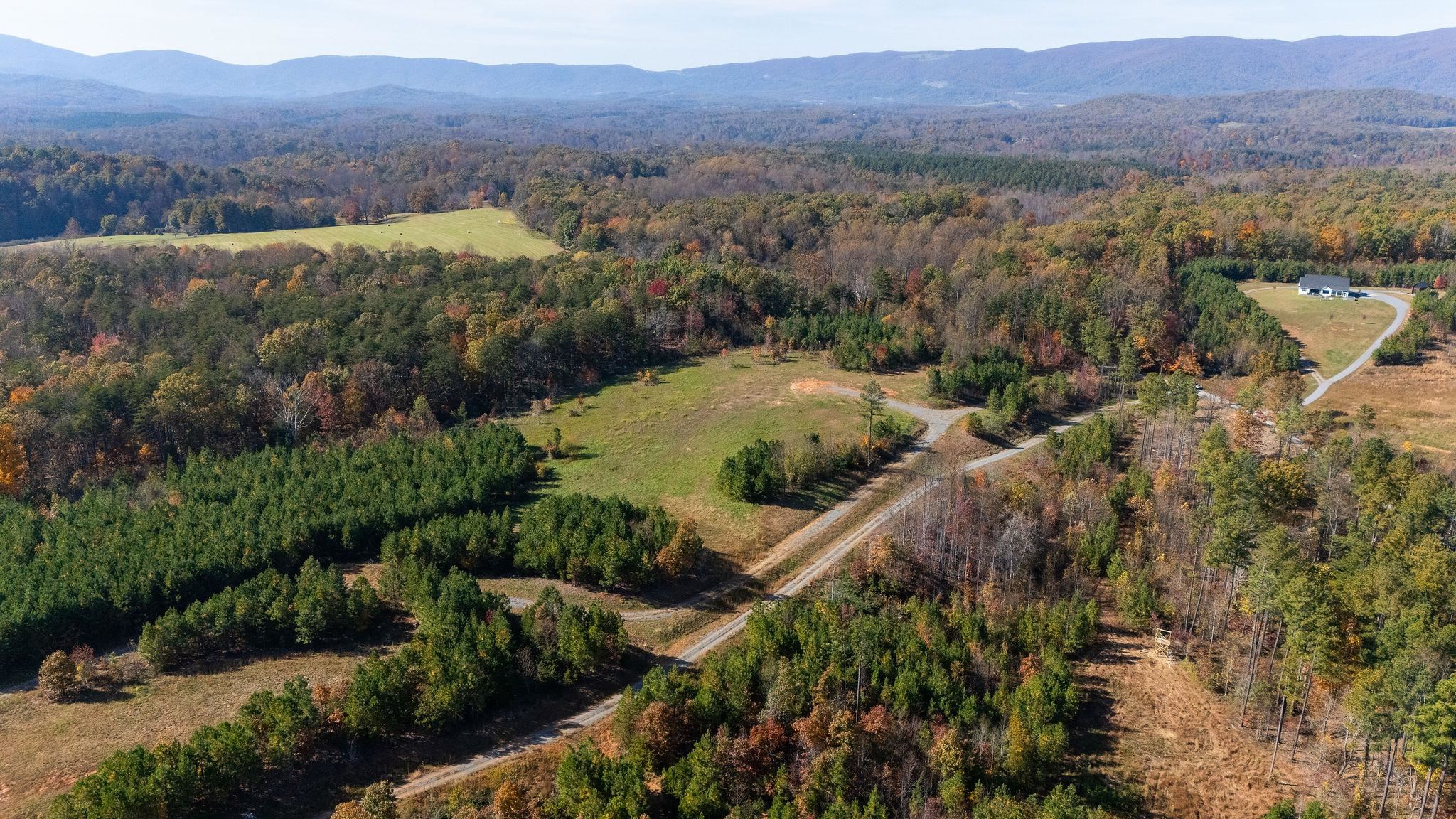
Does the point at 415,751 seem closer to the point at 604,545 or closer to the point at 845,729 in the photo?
the point at 604,545

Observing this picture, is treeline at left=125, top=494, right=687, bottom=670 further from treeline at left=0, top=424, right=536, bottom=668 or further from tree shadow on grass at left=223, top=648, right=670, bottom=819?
tree shadow on grass at left=223, top=648, right=670, bottom=819

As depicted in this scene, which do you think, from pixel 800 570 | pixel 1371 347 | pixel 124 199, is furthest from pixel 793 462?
pixel 124 199

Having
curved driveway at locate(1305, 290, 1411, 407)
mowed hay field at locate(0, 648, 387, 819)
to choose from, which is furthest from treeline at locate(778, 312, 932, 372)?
mowed hay field at locate(0, 648, 387, 819)

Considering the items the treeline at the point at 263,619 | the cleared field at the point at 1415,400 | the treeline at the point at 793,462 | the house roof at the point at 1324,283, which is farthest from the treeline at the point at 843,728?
the house roof at the point at 1324,283

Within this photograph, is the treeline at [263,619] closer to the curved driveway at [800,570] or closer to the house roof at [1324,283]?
the curved driveway at [800,570]

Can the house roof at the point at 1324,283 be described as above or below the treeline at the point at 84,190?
below

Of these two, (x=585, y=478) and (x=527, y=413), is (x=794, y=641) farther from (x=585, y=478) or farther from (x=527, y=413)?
(x=527, y=413)
